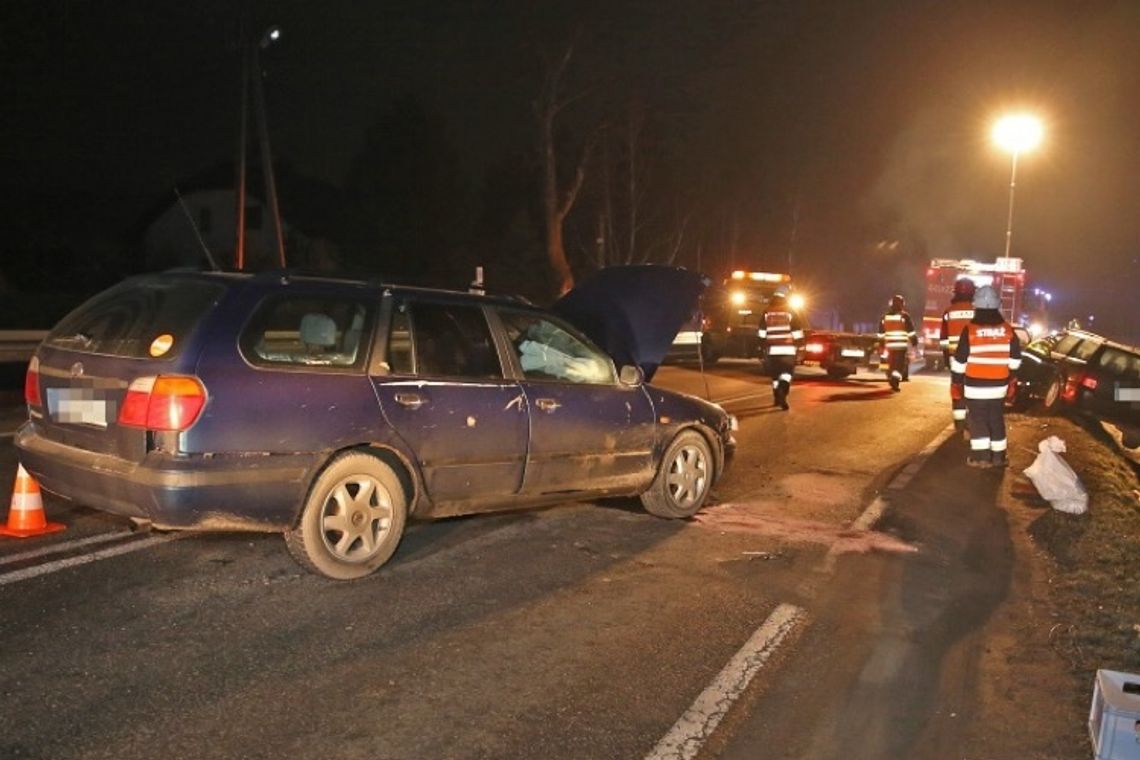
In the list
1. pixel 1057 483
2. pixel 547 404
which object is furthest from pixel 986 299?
pixel 547 404

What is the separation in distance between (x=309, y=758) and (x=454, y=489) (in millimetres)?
2515

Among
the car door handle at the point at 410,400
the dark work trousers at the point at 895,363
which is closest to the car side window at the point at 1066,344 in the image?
the dark work trousers at the point at 895,363

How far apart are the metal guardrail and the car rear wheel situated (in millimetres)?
15087

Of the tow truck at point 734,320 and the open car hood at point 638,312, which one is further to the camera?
the tow truck at point 734,320

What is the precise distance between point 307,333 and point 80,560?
1.77 meters

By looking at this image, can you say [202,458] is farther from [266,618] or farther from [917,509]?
[917,509]

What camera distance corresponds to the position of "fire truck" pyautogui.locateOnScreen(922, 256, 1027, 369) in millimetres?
26438

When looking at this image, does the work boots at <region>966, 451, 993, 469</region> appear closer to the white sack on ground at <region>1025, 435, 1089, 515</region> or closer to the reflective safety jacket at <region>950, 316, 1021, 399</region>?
the reflective safety jacket at <region>950, 316, 1021, 399</region>

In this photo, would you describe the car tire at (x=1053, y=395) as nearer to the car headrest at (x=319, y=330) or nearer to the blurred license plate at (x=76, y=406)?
the car headrest at (x=319, y=330)

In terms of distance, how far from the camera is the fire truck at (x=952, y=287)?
2644 centimetres

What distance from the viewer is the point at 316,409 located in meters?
5.27

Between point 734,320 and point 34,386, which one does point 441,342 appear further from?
point 734,320

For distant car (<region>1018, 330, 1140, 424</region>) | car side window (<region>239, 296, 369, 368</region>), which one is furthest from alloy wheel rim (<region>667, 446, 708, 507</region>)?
distant car (<region>1018, 330, 1140, 424</region>)

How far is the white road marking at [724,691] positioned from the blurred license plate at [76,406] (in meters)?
3.17
